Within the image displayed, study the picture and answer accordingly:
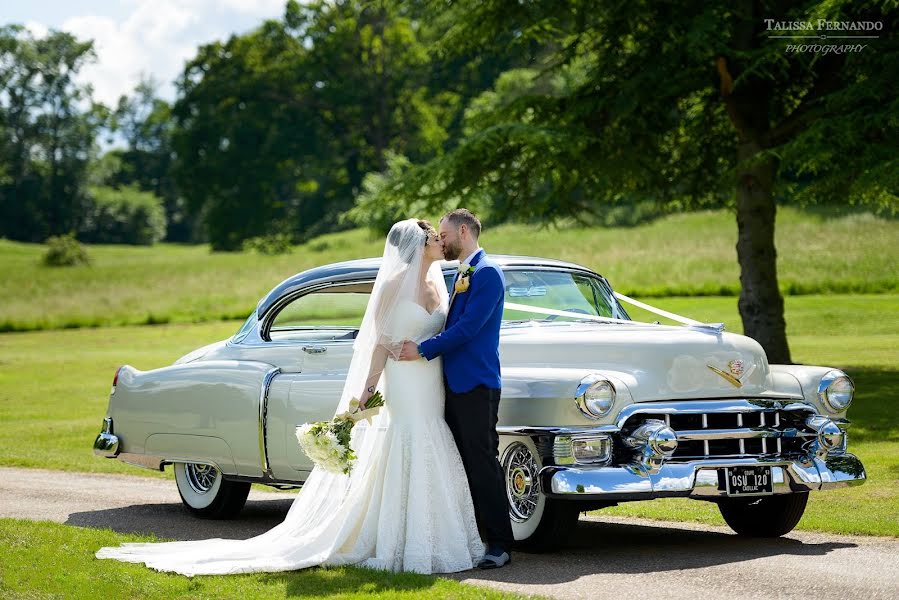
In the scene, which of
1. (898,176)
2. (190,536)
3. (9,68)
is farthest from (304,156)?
(190,536)

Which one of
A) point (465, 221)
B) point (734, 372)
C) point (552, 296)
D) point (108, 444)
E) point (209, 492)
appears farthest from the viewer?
point (108, 444)

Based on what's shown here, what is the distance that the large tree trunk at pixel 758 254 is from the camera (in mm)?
19653

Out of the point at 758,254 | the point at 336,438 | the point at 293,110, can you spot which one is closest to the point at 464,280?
the point at 336,438

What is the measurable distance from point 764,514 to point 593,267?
3146cm

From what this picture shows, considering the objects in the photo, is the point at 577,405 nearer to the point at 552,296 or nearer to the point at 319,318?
the point at 552,296

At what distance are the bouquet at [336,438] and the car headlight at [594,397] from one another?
1.16 m

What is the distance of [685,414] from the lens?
7480 millimetres

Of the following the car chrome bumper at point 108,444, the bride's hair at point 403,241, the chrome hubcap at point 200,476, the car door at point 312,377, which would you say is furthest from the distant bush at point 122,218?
the bride's hair at point 403,241

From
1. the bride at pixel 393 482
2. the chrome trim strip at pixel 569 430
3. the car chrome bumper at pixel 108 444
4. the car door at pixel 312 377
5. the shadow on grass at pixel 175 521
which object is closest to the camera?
the bride at pixel 393 482

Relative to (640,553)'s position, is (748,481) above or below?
above

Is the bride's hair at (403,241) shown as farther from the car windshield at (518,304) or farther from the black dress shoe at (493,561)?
the black dress shoe at (493,561)

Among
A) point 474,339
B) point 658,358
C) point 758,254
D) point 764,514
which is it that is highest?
point 758,254

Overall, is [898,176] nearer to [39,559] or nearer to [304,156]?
[39,559]

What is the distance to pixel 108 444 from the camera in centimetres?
1023
